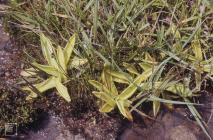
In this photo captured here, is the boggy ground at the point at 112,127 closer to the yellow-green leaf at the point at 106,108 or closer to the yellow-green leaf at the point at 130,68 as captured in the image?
the yellow-green leaf at the point at 106,108

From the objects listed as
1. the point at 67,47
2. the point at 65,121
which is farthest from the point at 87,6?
the point at 65,121

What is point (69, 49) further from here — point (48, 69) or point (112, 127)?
point (112, 127)

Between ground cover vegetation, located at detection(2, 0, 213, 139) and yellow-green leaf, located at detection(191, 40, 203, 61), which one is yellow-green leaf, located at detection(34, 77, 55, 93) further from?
yellow-green leaf, located at detection(191, 40, 203, 61)

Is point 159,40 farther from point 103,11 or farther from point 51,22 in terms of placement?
point 51,22

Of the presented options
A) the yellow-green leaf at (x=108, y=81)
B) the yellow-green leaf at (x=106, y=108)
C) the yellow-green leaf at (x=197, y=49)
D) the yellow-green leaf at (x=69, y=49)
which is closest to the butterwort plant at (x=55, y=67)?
the yellow-green leaf at (x=69, y=49)

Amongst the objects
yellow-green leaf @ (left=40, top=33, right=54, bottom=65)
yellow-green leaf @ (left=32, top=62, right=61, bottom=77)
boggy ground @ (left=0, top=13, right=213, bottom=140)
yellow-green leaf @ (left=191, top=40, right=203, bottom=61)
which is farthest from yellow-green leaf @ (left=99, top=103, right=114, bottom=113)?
yellow-green leaf @ (left=191, top=40, right=203, bottom=61)

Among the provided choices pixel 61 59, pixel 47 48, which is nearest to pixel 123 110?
pixel 61 59
